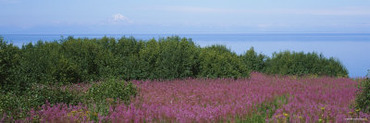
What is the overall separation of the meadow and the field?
0.08ft

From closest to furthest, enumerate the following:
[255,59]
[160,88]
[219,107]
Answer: [219,107] → [160,88] → [255,59]

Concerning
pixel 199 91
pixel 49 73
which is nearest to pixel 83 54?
pixel 49 73

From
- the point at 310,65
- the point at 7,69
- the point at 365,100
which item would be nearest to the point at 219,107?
the point at 365,100

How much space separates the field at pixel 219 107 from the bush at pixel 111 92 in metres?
0.28

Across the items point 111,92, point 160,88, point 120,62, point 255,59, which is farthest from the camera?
point 255,59

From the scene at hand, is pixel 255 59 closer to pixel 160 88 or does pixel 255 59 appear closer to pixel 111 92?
pixel 160 88

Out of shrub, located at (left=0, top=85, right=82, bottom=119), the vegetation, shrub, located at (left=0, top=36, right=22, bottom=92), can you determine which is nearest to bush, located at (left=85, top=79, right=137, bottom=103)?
shrub, located at (left=0, top=85, right=82, bottom=119)

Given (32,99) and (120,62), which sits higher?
(120,62)

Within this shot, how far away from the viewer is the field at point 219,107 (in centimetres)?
681

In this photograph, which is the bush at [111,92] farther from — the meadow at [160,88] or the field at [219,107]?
the field at [219,107]

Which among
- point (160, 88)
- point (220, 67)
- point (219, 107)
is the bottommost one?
point (160, 88)

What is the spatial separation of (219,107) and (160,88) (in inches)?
139

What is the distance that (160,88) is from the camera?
10.8 m

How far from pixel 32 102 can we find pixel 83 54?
648 centimetres
